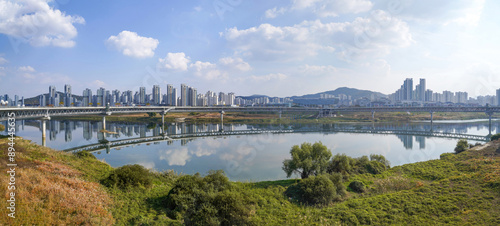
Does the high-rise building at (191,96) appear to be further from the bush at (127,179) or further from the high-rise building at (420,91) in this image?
the high-rise building at (420,91)

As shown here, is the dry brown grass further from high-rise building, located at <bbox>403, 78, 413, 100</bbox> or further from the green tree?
high-rise building, located at <bbox>403, 78, 413, 100</bbox>

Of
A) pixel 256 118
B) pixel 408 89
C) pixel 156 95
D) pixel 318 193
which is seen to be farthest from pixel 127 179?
pixel 408 89

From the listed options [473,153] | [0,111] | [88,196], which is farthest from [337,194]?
[0,111]

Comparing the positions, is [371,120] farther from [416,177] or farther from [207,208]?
[207,208]

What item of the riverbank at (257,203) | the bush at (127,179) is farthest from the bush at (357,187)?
the bush at (127,179)

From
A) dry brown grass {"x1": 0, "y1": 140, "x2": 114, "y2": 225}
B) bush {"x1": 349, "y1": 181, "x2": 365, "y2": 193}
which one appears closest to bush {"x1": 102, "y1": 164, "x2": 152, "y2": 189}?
dry brown grass {"x1": 0, "y1": 140, "x2": 114, "y2": 225}
